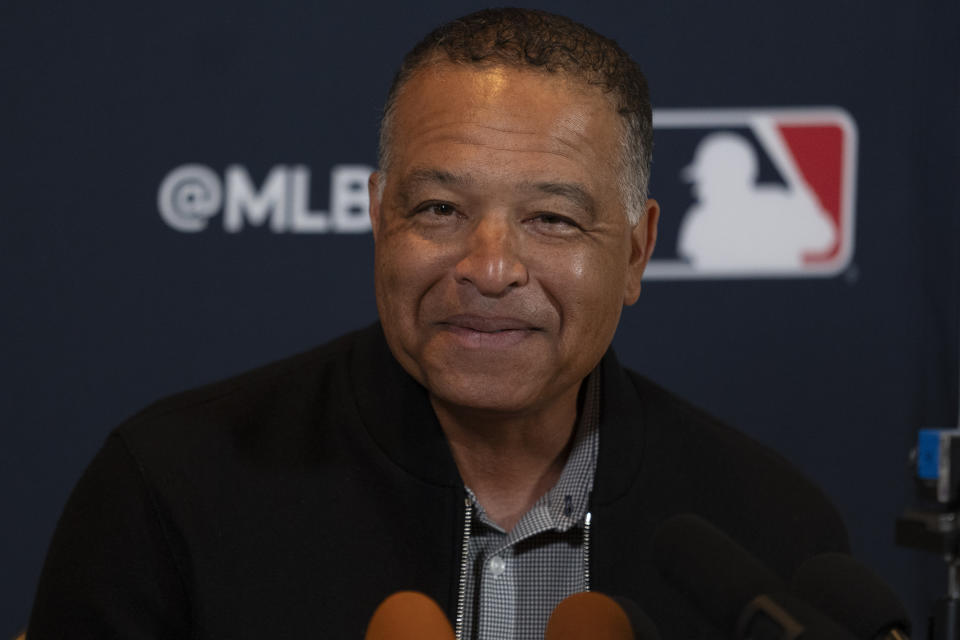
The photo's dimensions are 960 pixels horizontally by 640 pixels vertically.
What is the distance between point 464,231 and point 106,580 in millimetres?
466

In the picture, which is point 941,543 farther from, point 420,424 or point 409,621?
point 409,621

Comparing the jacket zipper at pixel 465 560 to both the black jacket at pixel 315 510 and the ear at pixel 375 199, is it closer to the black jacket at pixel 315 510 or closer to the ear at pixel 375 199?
the black jacket at pixel 315 510

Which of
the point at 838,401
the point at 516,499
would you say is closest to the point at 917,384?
the point at 838,401

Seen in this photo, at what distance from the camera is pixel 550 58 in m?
1.13

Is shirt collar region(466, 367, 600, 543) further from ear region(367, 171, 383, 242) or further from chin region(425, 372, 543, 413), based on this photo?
ear region(367, 171, 383, 242)

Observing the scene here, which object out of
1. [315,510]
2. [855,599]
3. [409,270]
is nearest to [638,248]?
[409,270]

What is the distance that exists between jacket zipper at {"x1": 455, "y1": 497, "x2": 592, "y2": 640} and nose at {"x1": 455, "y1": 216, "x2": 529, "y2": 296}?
24cm

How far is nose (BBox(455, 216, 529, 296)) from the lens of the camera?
1062 mm

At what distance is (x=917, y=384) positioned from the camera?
86.5 inches

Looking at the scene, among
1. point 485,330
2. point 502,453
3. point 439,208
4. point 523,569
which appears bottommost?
point 523,569

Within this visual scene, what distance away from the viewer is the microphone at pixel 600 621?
782 mm

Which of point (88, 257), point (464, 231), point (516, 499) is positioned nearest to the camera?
point (464, 231)

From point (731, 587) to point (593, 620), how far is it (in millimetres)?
147

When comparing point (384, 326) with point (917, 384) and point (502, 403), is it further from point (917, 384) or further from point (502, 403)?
point (917, 384)
